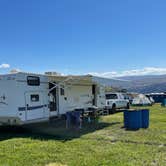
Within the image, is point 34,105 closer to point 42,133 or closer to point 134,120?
point 42,133

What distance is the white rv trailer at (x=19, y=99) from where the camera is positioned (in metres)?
13.4

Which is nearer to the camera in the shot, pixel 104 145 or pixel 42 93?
pixel 104 145

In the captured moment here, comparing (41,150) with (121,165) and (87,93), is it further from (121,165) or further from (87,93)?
(87,93)

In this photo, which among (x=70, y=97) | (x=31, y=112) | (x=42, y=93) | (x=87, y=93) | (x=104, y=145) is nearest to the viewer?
(x=104, y=145)

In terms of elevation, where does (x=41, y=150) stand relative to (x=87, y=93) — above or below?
below

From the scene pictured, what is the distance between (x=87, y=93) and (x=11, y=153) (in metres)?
11.0

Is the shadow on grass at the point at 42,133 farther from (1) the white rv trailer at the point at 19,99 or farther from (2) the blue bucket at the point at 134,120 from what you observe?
(2) the blue bucket at the point at 134,120

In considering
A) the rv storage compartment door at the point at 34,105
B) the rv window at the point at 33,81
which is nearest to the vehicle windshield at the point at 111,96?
the rv storage compartment door at the point at 34,105

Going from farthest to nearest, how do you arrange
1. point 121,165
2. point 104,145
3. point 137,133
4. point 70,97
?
1. point 70,97
2. point 137,133
3. point 104,145
4. point 121,165

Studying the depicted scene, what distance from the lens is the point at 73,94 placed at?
59.7ft

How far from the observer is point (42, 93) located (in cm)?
1508

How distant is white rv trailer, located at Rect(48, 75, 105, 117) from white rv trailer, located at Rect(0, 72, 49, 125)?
1.50 metres

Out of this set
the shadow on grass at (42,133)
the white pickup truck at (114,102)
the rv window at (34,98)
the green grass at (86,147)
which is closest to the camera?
the green grass at (86,147)

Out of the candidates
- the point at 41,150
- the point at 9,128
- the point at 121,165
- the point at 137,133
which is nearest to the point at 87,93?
the point at 9,128
